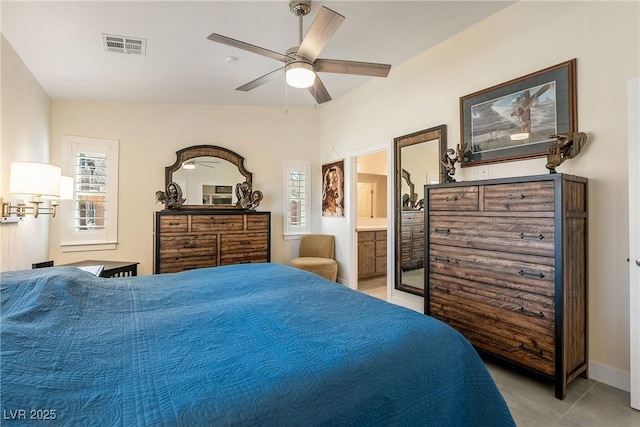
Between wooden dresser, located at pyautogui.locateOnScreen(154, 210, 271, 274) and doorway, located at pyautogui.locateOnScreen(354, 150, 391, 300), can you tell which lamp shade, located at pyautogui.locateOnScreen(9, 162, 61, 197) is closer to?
wooden dresser, located at pyautogui.locateOnScreen(154, 210, 271, 274)

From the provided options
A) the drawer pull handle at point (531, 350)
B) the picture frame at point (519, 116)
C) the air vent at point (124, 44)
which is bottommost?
the drawer pull handle at point (531, 350)

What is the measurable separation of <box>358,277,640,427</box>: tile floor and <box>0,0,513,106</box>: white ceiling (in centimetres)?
307

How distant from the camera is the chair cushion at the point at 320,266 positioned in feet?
15.2

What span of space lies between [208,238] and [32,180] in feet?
6.83

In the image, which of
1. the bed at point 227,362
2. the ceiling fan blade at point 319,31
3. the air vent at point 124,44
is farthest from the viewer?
the air vent at point 124,44

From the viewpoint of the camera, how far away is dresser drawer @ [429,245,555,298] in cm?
213

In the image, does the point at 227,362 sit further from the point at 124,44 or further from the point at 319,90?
the point at 124,44

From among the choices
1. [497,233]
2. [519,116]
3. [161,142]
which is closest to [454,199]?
[497,233]

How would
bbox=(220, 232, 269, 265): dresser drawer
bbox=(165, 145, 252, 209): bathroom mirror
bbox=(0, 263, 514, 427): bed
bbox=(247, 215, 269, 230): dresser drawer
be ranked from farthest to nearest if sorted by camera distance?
bbox=(165, 145, 252, 209): bathroom mirror
bbox=(247, 215, 269, 230): dresser drawer
bbox=(220, 232, 269, 265): dresser drawer
bbox=(0, 263, 514, 427): bed

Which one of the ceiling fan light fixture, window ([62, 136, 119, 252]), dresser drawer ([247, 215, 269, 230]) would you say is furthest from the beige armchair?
the ceiling fan light fixture

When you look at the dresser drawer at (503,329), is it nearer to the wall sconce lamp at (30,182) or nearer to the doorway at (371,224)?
the doorway at (371,224)

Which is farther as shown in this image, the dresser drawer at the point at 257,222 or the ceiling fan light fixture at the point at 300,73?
the dresser drawer at the point at 257,222

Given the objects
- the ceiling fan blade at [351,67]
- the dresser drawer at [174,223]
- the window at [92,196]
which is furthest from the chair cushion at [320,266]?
the ceiling fan blade at [351,67]

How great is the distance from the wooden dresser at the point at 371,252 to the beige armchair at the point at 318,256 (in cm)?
61
